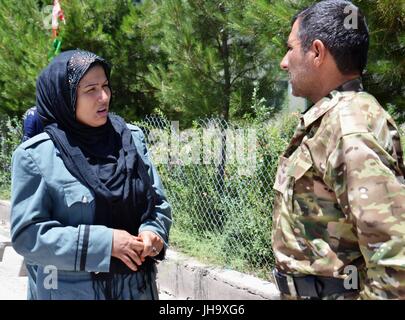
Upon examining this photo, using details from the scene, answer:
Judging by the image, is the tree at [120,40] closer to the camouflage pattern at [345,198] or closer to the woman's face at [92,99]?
the woman's face at [92,99]

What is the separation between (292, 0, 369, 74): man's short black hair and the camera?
1583 millimetres

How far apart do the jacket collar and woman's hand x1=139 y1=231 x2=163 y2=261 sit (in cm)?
83

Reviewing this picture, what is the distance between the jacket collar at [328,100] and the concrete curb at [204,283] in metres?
2.39

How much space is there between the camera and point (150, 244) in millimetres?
2090

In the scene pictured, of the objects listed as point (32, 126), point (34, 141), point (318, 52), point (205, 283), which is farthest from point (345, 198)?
point (32, 126)

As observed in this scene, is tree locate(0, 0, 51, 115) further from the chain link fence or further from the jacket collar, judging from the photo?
the jacket collar

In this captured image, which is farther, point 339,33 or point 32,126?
point 32,126

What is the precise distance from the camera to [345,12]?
164cm

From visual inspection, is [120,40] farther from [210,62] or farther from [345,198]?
[345,198]

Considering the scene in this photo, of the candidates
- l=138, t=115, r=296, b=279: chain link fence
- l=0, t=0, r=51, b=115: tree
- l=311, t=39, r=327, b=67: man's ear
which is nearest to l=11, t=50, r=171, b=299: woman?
l=311, t=39, r=327, b=67: man's ear

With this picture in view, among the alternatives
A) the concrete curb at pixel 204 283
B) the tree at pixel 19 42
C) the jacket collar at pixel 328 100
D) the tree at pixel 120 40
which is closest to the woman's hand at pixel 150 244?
the jacket collar at pixel 328 100

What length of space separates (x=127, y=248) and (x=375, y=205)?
1005 millimetres

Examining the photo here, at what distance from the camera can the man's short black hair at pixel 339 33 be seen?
1.58m
